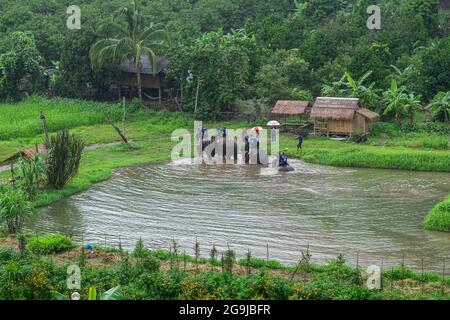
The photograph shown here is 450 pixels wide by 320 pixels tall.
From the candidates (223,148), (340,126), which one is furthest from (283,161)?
(340,126)

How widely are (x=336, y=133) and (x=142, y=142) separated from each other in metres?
8.90

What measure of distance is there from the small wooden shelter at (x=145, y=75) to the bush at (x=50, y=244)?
22.1 m

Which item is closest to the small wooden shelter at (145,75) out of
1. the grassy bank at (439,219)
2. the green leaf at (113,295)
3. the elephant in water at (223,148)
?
the elephant in water at (223,148)

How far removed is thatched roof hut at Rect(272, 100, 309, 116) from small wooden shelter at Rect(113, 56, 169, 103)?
7782 millimetres

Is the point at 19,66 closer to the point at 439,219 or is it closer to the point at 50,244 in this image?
the point at 50,244

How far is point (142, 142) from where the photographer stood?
127 ft

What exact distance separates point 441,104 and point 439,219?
13.5 metres

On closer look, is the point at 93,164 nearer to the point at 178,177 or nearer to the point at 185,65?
the point at 178,177

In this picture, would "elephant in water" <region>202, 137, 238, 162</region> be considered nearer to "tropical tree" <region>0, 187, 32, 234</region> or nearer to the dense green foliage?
the dense green foliage

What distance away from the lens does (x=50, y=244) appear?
73.5ft

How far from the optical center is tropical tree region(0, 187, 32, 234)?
23531 mm

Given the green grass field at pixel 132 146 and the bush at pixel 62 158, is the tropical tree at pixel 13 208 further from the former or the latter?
the bush at pixel 62 158

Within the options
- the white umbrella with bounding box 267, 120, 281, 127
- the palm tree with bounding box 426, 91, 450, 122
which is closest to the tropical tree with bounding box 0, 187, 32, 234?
the white umbrella with bounding box 267, 120, 281, 127
